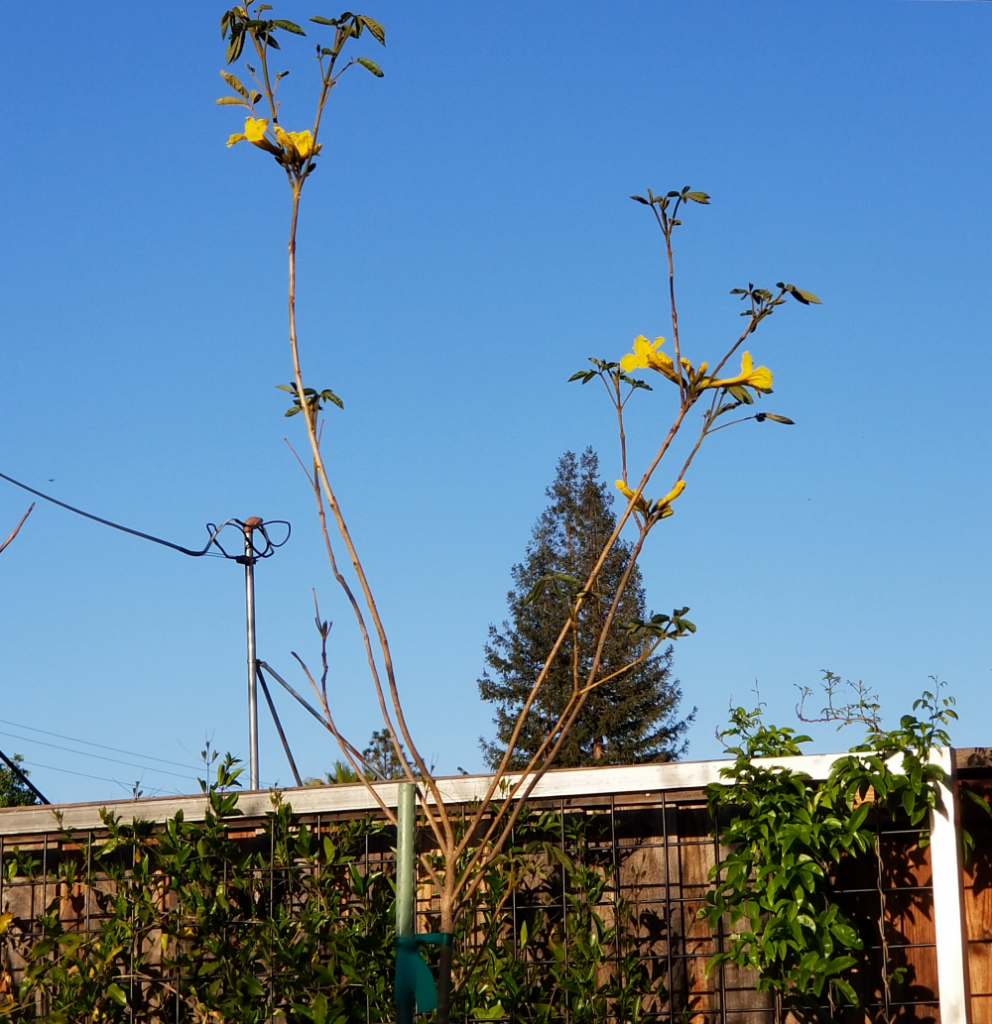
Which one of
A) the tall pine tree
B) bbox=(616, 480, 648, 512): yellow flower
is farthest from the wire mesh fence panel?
the tall pine tree

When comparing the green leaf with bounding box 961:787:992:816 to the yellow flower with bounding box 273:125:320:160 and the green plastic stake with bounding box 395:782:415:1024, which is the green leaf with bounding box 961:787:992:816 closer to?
the green plastic stake with bounding box 395:782:415:1024

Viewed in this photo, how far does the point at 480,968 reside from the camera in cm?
416

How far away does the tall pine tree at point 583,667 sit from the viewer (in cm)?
2756

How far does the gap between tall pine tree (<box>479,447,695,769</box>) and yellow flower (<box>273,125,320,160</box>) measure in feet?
77.5

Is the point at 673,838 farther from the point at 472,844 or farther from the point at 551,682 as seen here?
the point at 551,682

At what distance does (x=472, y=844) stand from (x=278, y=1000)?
0.87m

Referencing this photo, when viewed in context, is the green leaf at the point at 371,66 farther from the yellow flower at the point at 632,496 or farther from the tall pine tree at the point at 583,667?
the tall pine tree at the point at 583,667

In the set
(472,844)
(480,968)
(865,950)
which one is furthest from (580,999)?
(865,950)

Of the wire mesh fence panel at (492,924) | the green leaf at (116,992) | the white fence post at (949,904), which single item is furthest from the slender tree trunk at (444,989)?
the green leaf at (116,992)

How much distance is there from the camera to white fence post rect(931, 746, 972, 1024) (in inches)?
151

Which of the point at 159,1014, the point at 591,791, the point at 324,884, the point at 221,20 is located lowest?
the point at 159,1014

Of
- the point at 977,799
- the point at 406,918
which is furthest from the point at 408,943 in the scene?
the point at 977,799

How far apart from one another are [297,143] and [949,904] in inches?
118

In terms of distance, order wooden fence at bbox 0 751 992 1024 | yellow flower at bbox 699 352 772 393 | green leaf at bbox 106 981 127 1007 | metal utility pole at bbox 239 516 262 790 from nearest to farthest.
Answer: yellow flower at bbox 699 352 772 393 → wooden fence at bbox 0 751 992 1024 → green leaf at bbox 106 981 127 1007 → metal utility pole at bbox 239 516 262 790
